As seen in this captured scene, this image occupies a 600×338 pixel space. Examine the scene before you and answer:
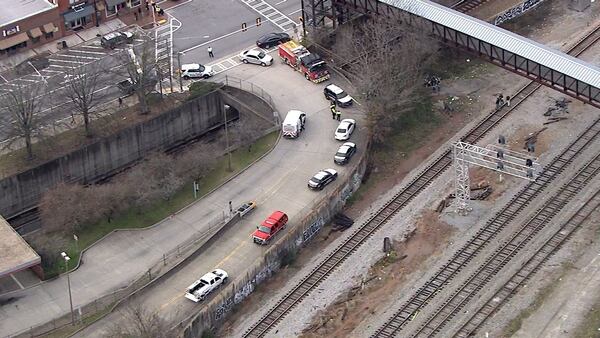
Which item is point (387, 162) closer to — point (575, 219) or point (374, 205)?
point (374, 205)

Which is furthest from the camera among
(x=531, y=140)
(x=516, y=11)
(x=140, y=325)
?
(x=516, y=11)

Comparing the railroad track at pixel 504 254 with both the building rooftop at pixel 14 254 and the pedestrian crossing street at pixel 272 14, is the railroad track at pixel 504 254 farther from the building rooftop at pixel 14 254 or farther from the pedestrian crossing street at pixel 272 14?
the pedestrian crossing street at pixel 272 14

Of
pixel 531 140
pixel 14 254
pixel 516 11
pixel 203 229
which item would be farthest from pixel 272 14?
pixel 14 254

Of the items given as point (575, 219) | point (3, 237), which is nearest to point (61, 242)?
point (3, 237)

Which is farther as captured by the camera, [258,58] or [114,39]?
[114,39]

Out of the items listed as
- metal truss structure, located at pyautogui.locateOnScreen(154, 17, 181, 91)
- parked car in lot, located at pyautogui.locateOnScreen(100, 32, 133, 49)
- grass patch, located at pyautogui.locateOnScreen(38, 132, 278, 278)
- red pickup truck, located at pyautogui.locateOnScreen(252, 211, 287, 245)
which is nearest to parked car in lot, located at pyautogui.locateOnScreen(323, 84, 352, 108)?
grass patch, located at pyautogui.locateOnScreen(38, 132, 278, 278)

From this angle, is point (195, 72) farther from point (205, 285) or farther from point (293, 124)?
point (205, 285)

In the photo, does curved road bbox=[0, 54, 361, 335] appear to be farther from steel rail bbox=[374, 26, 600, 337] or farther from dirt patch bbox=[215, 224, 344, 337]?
steel rail bbox=[374, 26, 600, 337]
